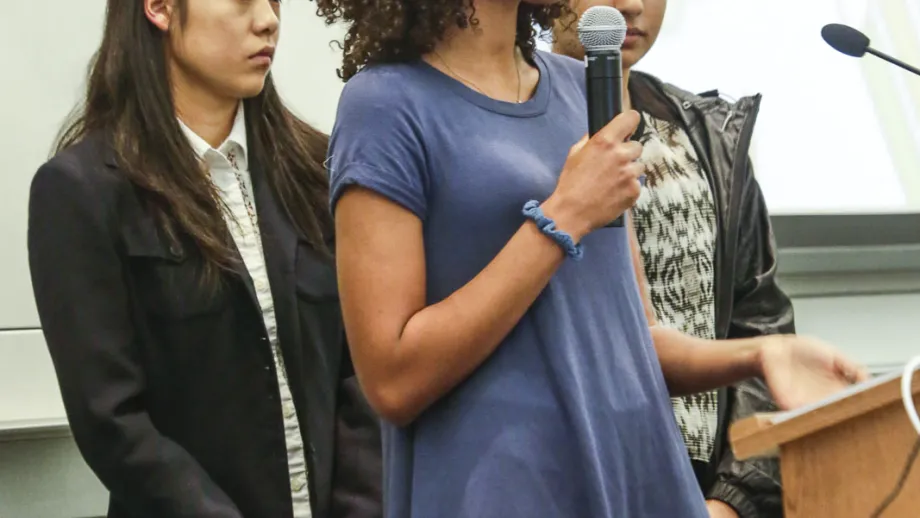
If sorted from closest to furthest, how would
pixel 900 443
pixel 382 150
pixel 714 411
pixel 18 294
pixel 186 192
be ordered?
pixel 900 443, pixel 382 150, pixel 186 192, pixel 714 411, pixel 18 294

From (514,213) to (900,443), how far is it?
392 millimetres

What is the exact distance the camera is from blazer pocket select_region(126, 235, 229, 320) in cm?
163

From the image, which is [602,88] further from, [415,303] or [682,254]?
[682,254]

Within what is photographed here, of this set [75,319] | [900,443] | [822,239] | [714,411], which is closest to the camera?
[900,443]

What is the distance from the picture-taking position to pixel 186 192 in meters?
1.68

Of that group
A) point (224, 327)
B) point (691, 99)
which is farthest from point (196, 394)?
point (691, 99)

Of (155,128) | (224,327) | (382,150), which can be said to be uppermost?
(382,150)

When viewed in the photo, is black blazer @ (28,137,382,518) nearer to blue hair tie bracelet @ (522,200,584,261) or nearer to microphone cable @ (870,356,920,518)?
blue hair tie bracelet @ (522,200,584,261)

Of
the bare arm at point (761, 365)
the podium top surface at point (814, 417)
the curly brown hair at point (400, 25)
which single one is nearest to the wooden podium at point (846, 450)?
the podium top surface at point (814, 417)

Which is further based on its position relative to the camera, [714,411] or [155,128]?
[714,411]

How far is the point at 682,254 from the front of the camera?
1801 millimetres

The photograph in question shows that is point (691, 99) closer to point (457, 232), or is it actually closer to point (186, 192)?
point (186, 192)

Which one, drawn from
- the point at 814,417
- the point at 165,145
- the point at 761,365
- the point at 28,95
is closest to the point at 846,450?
the point at 814,417

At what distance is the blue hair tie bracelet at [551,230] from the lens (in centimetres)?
104
